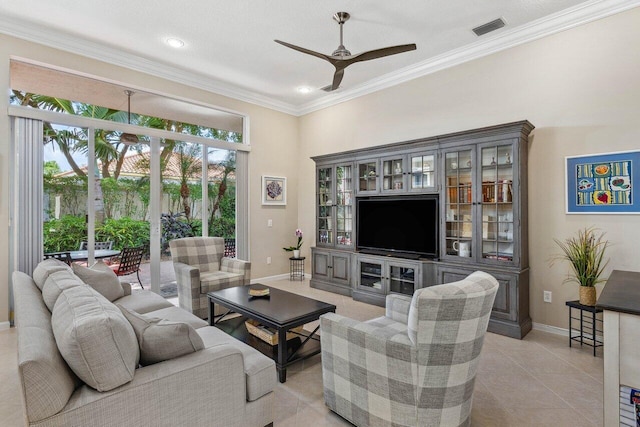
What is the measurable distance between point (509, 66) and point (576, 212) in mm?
1816

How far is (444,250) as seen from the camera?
397 cm

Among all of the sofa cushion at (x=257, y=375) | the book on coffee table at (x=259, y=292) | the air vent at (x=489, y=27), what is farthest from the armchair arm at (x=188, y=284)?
the air vent at (x=489, y=27)

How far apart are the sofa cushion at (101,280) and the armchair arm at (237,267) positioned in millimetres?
1388

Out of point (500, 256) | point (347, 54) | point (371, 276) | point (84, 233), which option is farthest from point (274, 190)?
point (500, 256)

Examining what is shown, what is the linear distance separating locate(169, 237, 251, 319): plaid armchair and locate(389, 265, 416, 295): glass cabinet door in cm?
190

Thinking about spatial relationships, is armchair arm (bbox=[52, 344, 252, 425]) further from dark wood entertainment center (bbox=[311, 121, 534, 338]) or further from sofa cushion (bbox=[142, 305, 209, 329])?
dark wood entertainment center (bbox=[311, 121, 534, 338])

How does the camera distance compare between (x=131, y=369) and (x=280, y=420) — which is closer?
(x=131, y=369)

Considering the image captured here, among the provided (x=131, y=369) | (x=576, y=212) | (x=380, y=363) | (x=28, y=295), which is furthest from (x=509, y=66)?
(x=28, y=295)

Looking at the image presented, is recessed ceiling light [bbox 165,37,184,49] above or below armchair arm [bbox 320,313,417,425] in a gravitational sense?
above

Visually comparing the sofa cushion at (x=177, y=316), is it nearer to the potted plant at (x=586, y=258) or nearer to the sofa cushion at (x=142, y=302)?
the sofa cushion at (x=142, y=302)

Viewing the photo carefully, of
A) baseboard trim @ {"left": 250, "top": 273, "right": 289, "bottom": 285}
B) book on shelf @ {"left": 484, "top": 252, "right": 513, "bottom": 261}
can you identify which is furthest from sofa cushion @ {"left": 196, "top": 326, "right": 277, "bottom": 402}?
baseboard trim @ {"left": 250, "top": 273, "right": 289, "bottom": 285}

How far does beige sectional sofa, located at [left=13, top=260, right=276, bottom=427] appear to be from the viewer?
3.87ft

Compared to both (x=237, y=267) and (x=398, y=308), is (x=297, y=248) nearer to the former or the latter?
(x=237, y=267)

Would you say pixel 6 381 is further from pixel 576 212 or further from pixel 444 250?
pixel 576 212
